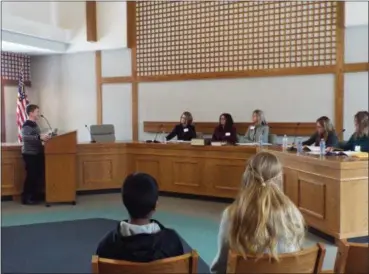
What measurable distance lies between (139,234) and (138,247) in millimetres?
46

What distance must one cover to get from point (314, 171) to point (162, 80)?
4088mm

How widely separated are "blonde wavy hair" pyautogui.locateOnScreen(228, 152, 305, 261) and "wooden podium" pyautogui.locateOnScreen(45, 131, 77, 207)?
3.83 m

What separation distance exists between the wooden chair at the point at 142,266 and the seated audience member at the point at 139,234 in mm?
124

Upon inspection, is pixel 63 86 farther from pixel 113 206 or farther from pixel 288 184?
pixel 288 184

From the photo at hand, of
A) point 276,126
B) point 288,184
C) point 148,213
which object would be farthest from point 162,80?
point 148,213

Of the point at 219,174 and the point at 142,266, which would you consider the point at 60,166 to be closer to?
the point at 219,174

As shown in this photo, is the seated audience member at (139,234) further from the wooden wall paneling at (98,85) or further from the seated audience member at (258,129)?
the wooden wall paneling at (98,85)

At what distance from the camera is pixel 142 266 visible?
4.39ft

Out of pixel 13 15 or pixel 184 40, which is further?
pixel 184 40

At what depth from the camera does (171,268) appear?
1373 mm

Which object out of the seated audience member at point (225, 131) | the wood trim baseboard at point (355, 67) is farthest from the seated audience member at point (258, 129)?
the wood trim baseboard at point (355, 67)

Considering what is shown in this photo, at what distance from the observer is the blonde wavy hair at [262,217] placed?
1479 millimetres

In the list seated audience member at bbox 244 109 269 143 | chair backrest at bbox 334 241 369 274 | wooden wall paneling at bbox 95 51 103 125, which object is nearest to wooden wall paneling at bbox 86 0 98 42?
wooden wall paneling at bbox 95 51 103 125

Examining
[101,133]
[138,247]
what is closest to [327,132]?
[101,133]
